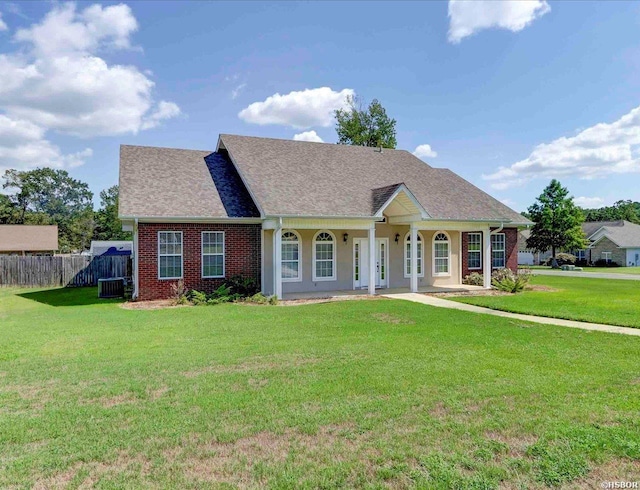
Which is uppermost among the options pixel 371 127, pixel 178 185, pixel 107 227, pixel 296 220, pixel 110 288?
pixel 371 127

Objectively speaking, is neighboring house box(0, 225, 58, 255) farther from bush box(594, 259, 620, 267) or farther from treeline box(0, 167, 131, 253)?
bush box(594, 259, 620, 267)

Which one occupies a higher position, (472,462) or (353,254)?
(353,254)

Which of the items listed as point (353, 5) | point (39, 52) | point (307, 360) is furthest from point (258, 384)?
point (39, 52)

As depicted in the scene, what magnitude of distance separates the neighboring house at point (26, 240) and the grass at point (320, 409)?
32.4 metres

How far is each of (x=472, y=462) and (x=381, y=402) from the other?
151 centimetres

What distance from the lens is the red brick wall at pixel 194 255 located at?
15.1 m

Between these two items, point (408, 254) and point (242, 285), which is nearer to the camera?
point (242, 285)

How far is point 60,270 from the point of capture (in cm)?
2205

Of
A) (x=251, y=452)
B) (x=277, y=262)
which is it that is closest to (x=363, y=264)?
Result: (x=277, y=262)

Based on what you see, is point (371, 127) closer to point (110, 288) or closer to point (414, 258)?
point (414, 258)

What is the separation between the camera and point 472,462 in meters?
3.67

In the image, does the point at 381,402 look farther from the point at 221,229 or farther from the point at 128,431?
the point at 221,229

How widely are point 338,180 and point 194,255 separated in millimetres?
7358

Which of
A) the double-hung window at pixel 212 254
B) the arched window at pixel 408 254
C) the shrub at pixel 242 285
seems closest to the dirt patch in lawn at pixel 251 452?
the shrub at pixel 242 285
